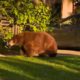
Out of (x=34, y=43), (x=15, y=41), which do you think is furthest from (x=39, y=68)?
(x=15, y=41)

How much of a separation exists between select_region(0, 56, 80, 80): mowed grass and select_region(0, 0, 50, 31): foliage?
1727mm

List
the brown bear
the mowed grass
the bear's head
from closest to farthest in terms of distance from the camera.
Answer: the mowed grass → the brown bear → the bear's head

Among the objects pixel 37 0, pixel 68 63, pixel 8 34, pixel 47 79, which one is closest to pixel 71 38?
pixel 37 0

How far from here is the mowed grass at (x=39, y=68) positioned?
32.5 ft

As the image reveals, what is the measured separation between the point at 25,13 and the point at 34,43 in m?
1.57

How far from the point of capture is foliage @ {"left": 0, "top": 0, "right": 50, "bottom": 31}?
14.5 meters

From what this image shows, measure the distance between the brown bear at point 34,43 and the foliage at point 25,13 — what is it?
1029mm

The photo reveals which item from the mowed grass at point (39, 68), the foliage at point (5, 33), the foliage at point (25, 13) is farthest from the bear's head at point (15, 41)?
the foliage at point (25, 13)

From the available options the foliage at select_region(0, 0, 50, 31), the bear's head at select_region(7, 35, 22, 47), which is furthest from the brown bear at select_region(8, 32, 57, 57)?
the foliage at select_region(0, 0, 50, 31)

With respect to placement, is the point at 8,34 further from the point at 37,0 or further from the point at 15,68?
the point at 15,68

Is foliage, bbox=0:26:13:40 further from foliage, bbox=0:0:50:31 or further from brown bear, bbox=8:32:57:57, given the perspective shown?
brown bear, bbox=8:32:57:57

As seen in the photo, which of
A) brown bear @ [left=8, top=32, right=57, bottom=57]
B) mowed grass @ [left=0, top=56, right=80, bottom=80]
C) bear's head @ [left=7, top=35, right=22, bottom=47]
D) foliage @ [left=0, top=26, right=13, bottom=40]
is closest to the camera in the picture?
mowed grass @ [left=0, top=56, right=80, bottom=80]

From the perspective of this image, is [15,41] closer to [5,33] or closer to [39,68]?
[5,33]

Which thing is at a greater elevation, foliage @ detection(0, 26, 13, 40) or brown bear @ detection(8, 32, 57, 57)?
foliage @ detection(0, 26, 13, 40)
